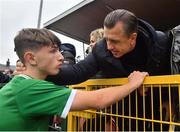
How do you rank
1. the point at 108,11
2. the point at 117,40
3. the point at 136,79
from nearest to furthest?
the point at 136,79 → the point at 117,40 → the point at 108,11

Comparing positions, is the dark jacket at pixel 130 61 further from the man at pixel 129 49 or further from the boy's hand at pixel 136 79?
the boy's hand at pixel 136 79

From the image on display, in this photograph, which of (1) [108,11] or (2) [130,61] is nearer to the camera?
(2) [130,61]

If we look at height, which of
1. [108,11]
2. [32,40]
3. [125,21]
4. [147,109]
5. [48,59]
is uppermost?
[108,11]

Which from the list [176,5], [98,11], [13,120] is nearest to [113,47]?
[13,120]

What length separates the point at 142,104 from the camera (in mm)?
2004

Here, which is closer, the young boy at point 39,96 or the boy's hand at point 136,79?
the young boy at point 39,96

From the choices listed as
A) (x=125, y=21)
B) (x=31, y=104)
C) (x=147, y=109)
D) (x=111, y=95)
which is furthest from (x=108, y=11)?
(x=31, y=104)

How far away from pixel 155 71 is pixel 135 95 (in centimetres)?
26

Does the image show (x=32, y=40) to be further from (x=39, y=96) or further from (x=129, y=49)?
(x=129, y=49)

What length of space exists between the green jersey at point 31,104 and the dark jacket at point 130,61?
0.50 meters

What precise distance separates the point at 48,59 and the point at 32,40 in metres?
0.14

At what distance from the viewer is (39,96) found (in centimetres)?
174

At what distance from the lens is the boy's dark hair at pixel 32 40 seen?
6.27 ft

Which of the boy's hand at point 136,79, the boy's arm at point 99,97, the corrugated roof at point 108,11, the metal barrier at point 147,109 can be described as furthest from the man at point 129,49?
the corrugated roof at point 108,11
